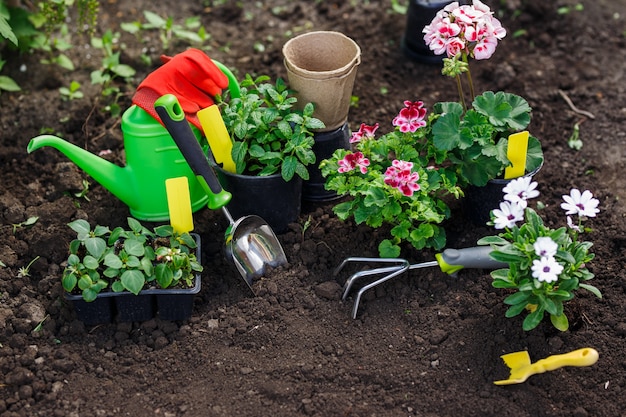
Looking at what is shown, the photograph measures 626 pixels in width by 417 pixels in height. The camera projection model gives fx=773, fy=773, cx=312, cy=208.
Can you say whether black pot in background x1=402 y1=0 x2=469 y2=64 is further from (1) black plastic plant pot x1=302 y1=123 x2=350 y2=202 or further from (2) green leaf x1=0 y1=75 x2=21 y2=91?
(2) green leaf x1=0 y1=75 x2=21 y2=91

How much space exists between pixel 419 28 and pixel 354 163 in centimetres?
119

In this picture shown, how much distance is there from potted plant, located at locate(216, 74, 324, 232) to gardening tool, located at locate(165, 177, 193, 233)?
8.0 inches

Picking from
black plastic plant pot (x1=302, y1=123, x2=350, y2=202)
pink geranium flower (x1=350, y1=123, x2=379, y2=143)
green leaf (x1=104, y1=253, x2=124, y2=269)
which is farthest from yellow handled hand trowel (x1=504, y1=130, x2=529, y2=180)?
green leaf (x1=104, y1=253, x2=124, y2=269)

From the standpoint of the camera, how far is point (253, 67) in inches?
138

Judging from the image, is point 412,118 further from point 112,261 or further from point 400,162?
point 112,261

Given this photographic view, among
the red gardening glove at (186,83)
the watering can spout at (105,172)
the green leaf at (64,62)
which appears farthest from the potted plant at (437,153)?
the green leaf at (64,62)

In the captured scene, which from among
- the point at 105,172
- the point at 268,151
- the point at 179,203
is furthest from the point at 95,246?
the point at 268,151

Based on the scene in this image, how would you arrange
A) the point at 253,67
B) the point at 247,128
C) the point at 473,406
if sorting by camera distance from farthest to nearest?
the point at 253,67 < the point at 247,128 < the point at 473,406

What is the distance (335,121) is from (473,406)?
3.54ft

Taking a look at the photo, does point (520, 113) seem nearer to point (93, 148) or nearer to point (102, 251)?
point (102, 251)

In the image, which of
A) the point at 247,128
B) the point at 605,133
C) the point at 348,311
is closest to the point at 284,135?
the point at 247,128

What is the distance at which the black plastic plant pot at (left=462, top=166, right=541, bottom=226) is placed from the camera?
257 cm

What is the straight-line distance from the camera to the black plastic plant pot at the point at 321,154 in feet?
8.92

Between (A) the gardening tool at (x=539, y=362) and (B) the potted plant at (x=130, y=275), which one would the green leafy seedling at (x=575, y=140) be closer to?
(A) the gardening tool at (x=539, y=362)
